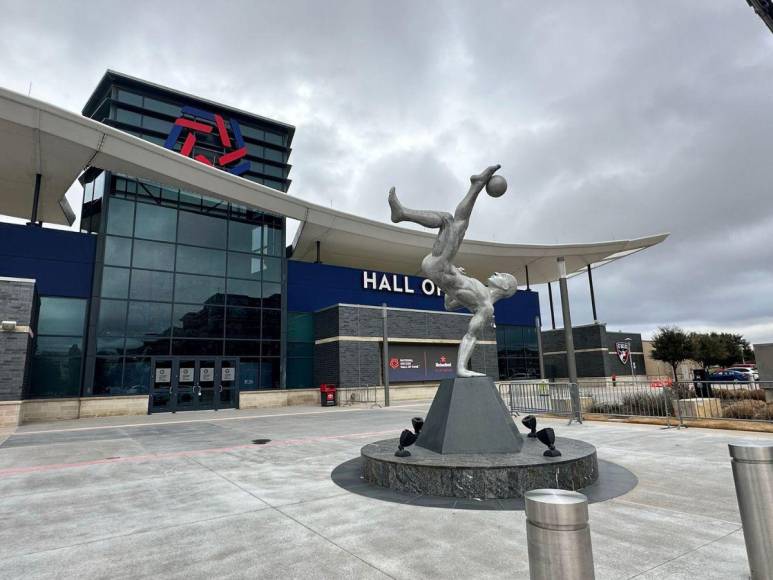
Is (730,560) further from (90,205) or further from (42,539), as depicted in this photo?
(90,205)

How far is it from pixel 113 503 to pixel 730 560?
270 inches

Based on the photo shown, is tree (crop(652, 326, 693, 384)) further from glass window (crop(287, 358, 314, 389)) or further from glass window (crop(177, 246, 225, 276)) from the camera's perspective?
glass window (crop(177, 246, 225, 276))

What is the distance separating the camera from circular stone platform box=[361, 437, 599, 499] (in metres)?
5.71

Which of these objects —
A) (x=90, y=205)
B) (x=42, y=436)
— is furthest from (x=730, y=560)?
(x=90, y=205)

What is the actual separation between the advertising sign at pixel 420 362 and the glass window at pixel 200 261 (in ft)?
35.8

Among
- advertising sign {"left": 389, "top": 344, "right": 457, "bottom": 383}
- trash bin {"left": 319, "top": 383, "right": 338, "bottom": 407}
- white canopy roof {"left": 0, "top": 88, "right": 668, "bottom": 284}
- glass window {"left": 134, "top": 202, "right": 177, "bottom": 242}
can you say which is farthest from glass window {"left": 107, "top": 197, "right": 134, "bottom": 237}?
advertising sign {"left": 389, "top": 344, "right": 457, "bottom": 383}

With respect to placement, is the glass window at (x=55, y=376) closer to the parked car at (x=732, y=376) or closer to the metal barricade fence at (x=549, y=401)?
the metal barricade fence at (x=549, y=401)

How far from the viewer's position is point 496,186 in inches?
307

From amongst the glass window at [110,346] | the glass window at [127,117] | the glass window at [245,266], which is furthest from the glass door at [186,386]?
the glass window at [127,117]

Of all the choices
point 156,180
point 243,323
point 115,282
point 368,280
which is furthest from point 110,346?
point 368,280

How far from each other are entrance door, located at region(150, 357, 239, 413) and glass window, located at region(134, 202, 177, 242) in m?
6.43

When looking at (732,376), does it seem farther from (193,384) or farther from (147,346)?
(147,346)

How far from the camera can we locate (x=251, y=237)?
26.0 m

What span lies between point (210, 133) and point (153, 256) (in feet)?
29.3
